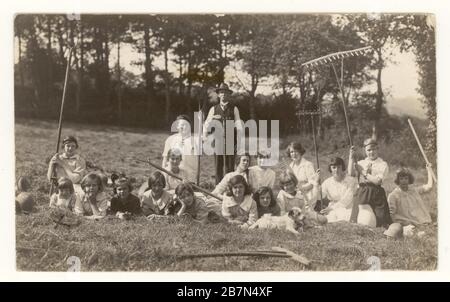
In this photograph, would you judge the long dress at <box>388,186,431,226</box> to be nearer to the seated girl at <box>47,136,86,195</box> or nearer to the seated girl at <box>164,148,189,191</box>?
the seated girl at <box>164,148,189,191</box>

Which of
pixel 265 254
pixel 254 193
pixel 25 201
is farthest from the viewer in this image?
pixel 254 193

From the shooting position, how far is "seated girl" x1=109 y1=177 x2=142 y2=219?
5.91 m

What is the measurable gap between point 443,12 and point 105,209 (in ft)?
13.0

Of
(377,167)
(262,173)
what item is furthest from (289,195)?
(377,167)

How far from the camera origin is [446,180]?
598 cm

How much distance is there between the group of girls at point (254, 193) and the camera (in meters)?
5.93

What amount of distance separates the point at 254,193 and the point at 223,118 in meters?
0.83

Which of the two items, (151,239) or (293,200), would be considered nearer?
(151,239)

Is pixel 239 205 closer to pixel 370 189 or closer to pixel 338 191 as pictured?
pixel 338 191

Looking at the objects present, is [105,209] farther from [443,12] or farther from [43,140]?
[443,12]

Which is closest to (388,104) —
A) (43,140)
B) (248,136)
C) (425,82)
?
(425,82)

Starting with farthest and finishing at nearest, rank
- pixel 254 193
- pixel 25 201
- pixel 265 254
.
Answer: pixel 254 193
pixel 25 201
pixel 265 254

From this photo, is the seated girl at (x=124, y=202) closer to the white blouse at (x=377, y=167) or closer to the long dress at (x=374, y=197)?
the long dress at (x=374, y=197)

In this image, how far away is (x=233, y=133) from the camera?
238 inches
